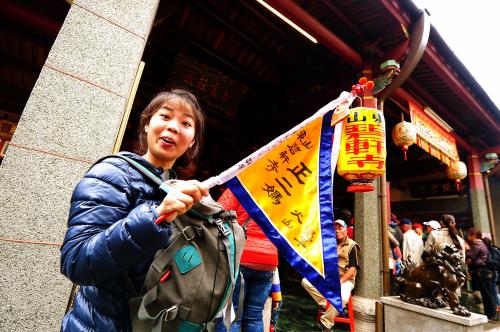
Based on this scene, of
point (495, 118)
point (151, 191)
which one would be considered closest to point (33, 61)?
point (151, 191)

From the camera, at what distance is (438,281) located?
3.83 m

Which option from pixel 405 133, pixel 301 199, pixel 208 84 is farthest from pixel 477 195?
pixel 301 199

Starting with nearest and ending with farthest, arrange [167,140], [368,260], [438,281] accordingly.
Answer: [167,140] < [438,281] < [368,260]

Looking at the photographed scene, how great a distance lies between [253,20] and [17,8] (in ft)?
13.6

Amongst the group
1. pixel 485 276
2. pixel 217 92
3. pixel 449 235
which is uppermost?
pixel 217 92

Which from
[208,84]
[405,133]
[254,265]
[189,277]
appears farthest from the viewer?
[208,84]

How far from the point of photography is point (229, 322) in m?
1.24

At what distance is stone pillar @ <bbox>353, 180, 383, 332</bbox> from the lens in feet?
14.6

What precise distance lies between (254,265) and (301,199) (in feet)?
3.95

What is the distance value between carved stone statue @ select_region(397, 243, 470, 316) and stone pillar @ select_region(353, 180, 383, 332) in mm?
549

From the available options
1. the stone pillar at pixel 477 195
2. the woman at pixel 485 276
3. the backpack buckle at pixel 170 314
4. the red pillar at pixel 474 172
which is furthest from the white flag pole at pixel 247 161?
the red pillar at pixel 474 172

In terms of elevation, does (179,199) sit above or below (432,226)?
below

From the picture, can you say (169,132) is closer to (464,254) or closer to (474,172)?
(464,254)

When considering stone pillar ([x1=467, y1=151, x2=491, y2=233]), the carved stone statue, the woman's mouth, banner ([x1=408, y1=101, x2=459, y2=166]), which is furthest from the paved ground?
the woman's mouth
